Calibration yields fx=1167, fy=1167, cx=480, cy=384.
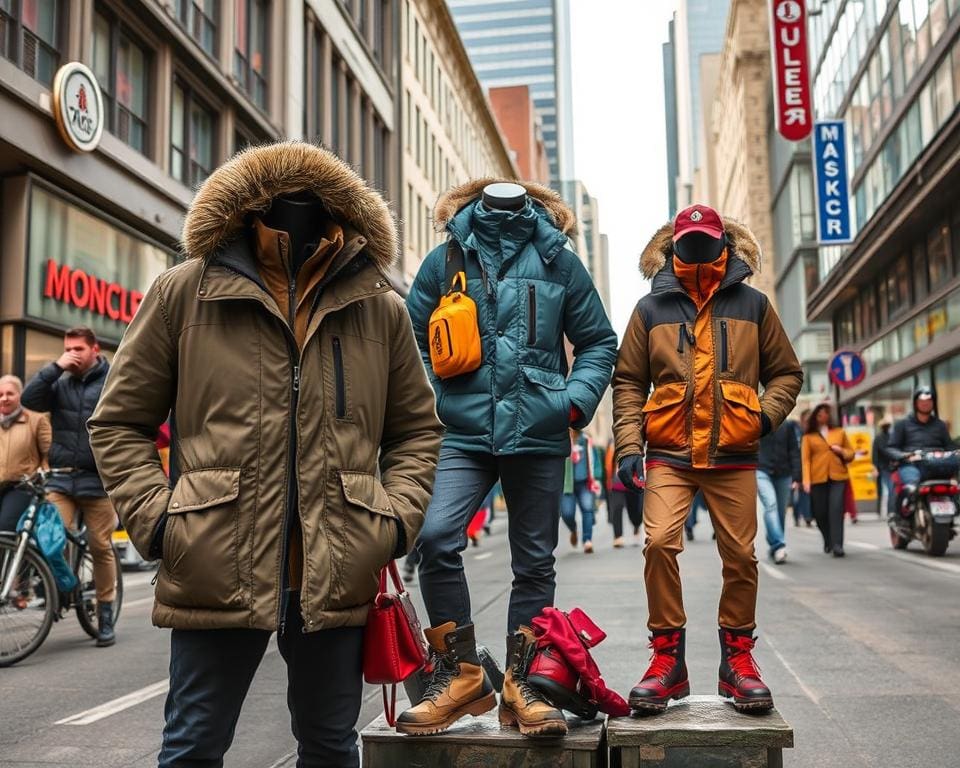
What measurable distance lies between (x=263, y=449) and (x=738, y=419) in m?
2.17

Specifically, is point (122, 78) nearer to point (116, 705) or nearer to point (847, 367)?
point (847, 367)

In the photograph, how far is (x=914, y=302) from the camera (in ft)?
104

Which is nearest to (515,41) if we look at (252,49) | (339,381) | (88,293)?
(252,49)

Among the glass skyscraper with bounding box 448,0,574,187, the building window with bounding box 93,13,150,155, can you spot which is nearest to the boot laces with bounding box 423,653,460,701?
the building window with bounding box 93,13,150,155

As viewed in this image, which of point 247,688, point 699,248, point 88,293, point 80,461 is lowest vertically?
point 247,688

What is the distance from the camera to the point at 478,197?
4.57 m

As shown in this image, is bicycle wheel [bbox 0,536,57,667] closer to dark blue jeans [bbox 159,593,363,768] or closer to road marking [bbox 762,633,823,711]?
road marking [bbox 762,633,823,711]

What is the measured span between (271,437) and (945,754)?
10.3 feet

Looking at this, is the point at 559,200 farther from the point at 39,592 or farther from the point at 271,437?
the point at 39,592

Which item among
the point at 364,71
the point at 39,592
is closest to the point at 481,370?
the point at 39,592

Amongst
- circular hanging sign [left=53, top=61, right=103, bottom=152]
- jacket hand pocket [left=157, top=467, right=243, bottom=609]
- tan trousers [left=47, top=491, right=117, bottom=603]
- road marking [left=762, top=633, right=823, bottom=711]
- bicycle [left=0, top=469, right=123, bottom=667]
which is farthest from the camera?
circular hanging sign [left=53, top=61, right=103, bottom=152]

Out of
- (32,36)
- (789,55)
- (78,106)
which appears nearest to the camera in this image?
(32,36)

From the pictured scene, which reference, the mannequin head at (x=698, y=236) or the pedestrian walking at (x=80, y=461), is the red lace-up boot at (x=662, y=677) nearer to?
the mannequin head at (x=698, y=236)

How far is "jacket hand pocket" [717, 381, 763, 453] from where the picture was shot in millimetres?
4301
